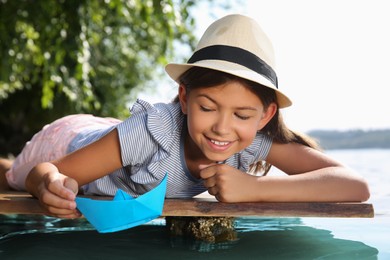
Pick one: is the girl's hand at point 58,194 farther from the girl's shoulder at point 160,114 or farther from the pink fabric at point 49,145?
the pink fabric at point 49,145

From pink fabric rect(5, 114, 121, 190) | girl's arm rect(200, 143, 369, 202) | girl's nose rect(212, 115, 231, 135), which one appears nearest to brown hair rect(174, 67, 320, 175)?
girl's nose rect(212, 115, 231, 135)

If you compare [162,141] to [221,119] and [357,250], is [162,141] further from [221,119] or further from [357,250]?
[357,250]

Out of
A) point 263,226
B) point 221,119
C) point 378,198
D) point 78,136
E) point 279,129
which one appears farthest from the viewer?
point 378,198

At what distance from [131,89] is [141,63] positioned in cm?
78

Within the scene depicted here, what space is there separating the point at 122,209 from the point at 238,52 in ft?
2.59

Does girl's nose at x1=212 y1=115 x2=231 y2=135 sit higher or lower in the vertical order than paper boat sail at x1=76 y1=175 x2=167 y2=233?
higher

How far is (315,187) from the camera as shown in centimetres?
254

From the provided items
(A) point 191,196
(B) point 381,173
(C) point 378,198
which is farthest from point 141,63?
(A) point 191,196

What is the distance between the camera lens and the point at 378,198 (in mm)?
4273

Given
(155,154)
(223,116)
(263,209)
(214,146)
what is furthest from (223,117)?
(155,154)

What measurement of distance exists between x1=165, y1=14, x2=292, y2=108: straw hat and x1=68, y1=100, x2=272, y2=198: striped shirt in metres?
0.23

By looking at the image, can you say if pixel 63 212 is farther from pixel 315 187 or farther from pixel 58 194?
pixel 315 187

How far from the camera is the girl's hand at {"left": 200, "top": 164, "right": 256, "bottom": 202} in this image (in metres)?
2.42

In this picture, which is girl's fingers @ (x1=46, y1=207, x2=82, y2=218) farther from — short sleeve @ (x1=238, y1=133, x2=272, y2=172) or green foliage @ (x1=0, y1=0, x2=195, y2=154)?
green foliage @ (x1=0, y1=0, x2=195, y2=154)
